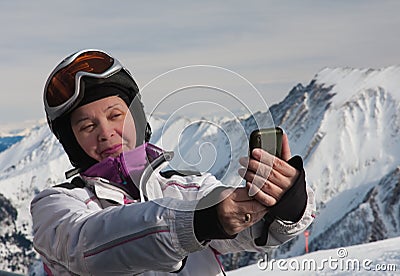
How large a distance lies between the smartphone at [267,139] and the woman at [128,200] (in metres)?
0.03

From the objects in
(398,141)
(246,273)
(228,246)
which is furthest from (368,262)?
(398,141)

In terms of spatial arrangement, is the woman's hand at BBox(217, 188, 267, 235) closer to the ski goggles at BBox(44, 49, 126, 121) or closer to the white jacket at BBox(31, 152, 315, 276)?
the white jacket at BBox(31, 152, 315, 276)

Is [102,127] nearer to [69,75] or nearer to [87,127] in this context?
[87,127]

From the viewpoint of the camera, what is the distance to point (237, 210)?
7.15 feet

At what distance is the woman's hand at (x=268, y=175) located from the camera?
208 cm

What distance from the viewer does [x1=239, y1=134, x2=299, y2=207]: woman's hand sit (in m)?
2.08

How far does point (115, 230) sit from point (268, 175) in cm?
55

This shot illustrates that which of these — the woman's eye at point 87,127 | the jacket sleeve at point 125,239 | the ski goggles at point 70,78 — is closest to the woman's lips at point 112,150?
the woman's eye at point 87,127

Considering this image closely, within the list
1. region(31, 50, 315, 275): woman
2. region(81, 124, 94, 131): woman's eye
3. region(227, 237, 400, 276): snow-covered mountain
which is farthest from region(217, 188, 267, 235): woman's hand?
region(227, 237, 400, 276): snow-covered mountain

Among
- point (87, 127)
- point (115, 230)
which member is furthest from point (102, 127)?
point (115, 230)

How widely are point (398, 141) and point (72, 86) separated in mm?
201009

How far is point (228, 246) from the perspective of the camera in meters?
3.24

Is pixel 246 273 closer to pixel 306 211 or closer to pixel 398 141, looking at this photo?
pixel 306 211

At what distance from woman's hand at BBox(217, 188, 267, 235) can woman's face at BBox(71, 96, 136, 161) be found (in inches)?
31.6
